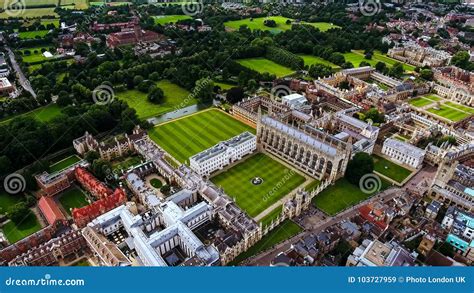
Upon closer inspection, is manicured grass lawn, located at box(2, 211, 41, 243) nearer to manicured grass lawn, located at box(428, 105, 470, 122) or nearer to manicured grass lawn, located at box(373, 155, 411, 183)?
manicured grass lawn, located at box(373, 155, 411, 183)

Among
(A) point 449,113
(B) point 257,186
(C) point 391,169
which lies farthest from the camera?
(A) point 449,113

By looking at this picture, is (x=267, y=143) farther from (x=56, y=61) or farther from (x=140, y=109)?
(x=56, y=61)

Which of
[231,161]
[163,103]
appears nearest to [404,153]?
[231,161]

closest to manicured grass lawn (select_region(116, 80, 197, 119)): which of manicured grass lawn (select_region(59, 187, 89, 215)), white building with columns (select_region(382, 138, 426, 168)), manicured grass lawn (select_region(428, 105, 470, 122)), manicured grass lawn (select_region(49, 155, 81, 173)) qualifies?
manicured grass lawn (select_region(49, 155, 81, 173))

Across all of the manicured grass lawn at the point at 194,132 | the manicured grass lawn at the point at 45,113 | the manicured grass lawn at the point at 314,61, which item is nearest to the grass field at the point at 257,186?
the manicured grass lawn at the point at 194,132

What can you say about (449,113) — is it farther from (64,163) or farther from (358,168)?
(64,163)

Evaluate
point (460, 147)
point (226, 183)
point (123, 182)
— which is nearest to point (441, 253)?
point (460, 147)

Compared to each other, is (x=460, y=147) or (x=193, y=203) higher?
(x=460, y=147)

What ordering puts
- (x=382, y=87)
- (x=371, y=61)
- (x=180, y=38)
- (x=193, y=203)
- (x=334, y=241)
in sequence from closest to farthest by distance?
(x=334, y=241), (x=193, y=203), (x=382, y=87), (x=371, y=61), (x=180, y=38)
